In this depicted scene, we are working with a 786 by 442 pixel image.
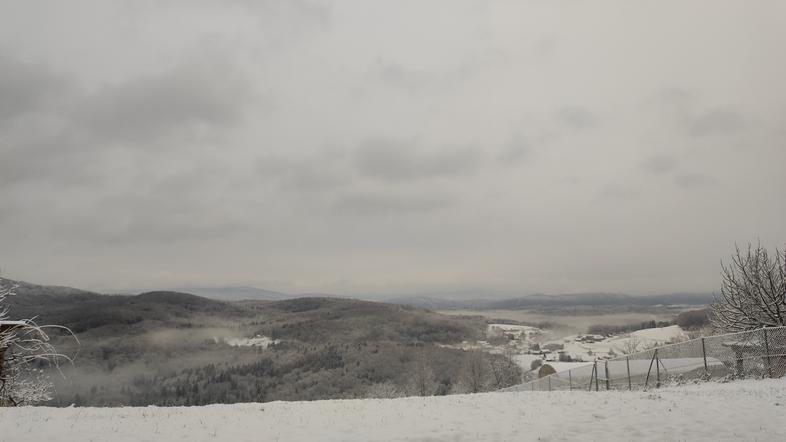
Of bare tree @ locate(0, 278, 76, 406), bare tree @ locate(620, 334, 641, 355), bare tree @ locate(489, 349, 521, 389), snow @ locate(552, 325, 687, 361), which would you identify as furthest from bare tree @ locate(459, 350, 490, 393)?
bare tree @ locate(0, 278, 76, 406)

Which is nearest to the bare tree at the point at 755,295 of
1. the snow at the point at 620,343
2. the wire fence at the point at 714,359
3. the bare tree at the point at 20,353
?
the wire fence at the point at 714,359

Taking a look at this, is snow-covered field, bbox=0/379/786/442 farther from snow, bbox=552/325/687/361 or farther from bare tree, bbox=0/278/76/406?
snow, bbox=552/325/687/361

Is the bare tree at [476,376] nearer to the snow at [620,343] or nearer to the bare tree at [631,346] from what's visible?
the bare tree at [631,346]

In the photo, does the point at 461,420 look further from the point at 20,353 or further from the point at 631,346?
the point at 631,346

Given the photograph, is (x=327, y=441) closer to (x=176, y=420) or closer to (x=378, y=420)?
(x=378, y=420)

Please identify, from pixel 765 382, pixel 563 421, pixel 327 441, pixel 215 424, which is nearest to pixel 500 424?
pixel 563 421

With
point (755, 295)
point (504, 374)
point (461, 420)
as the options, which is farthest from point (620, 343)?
point (461, 420)
